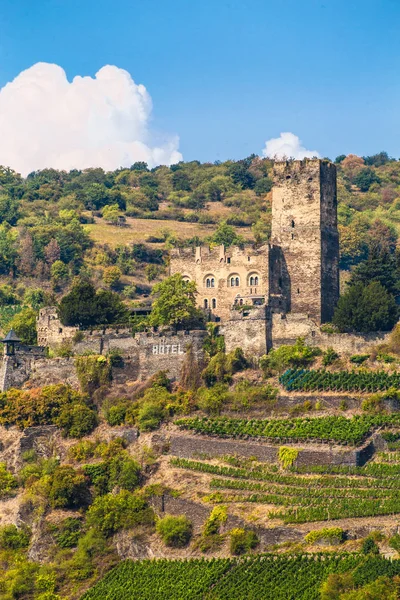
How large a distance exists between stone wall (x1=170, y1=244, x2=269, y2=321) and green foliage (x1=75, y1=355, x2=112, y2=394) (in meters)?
7.02

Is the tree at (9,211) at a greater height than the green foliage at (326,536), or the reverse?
the tree at (9,211)

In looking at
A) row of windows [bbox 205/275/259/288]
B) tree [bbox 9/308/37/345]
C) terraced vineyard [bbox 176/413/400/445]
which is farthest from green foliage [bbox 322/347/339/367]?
tree [bbox 9/308/37/345]

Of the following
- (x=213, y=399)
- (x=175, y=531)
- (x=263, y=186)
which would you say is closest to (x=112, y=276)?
(x=263, y=186)

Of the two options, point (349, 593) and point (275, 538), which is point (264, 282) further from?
point (349, 593)

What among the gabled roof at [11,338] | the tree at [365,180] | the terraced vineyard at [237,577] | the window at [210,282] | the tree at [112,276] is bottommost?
the terraced vineyard at [237,577]

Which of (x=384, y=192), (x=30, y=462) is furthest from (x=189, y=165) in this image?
(x=30, y=462)

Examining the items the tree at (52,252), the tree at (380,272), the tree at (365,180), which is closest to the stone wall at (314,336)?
the tree at (380,272)

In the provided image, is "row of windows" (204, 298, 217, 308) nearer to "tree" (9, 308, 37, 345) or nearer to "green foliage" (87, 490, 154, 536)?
"tree" (9, 308, 37, 345)

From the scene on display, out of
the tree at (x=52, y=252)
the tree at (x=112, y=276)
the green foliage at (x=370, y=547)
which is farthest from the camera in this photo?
the tree at (x=52, y=252)

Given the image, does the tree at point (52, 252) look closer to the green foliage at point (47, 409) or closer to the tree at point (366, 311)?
the green foliage at point (47, 409)

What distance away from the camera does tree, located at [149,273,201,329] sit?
69062 mm

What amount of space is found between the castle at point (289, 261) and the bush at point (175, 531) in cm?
1629

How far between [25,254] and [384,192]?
41.8m

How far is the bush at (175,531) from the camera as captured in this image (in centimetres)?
5416
